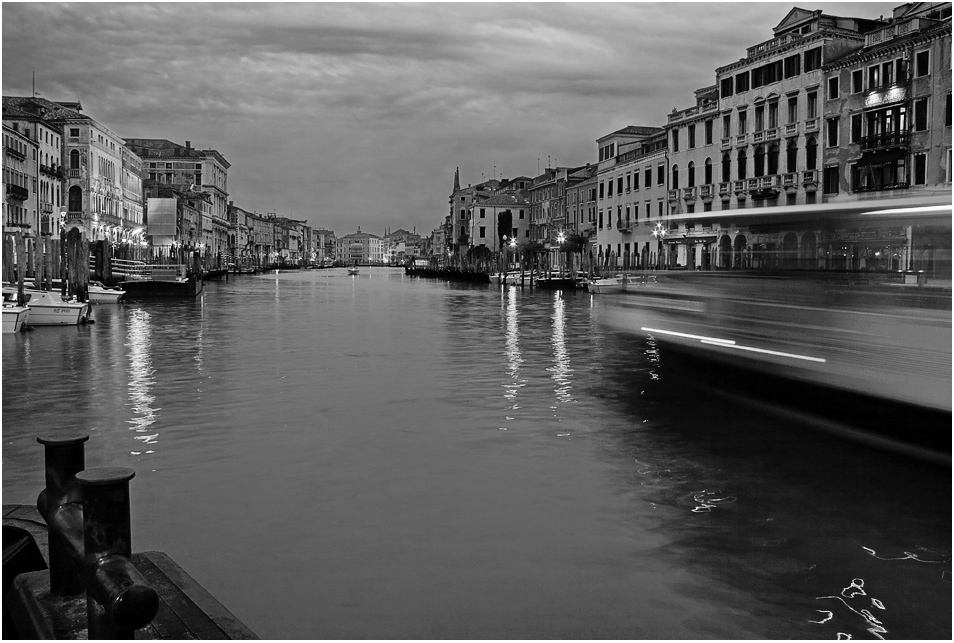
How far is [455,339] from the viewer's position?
21656mm

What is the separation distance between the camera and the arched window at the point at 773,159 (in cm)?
4709

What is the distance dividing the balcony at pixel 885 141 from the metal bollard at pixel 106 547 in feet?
131

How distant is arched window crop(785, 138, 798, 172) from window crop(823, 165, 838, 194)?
8.02 feet

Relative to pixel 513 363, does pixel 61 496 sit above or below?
above

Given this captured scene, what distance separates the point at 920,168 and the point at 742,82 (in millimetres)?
14630

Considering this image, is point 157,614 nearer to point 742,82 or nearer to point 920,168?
point 920,168

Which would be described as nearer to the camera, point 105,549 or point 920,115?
point 105,549

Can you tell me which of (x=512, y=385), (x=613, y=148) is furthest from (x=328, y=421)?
(x=613, y=148)

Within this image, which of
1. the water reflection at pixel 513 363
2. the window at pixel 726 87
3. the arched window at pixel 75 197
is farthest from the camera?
the arched window at pixel 75 197

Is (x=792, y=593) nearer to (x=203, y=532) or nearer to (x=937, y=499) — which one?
(x=937, y=499)

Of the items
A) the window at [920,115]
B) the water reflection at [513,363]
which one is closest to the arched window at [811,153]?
the window at [920,115]

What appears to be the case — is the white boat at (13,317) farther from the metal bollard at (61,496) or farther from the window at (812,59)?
the window at (812,59)

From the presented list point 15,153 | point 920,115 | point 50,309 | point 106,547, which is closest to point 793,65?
point 920,115

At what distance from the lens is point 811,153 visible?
44.3m
